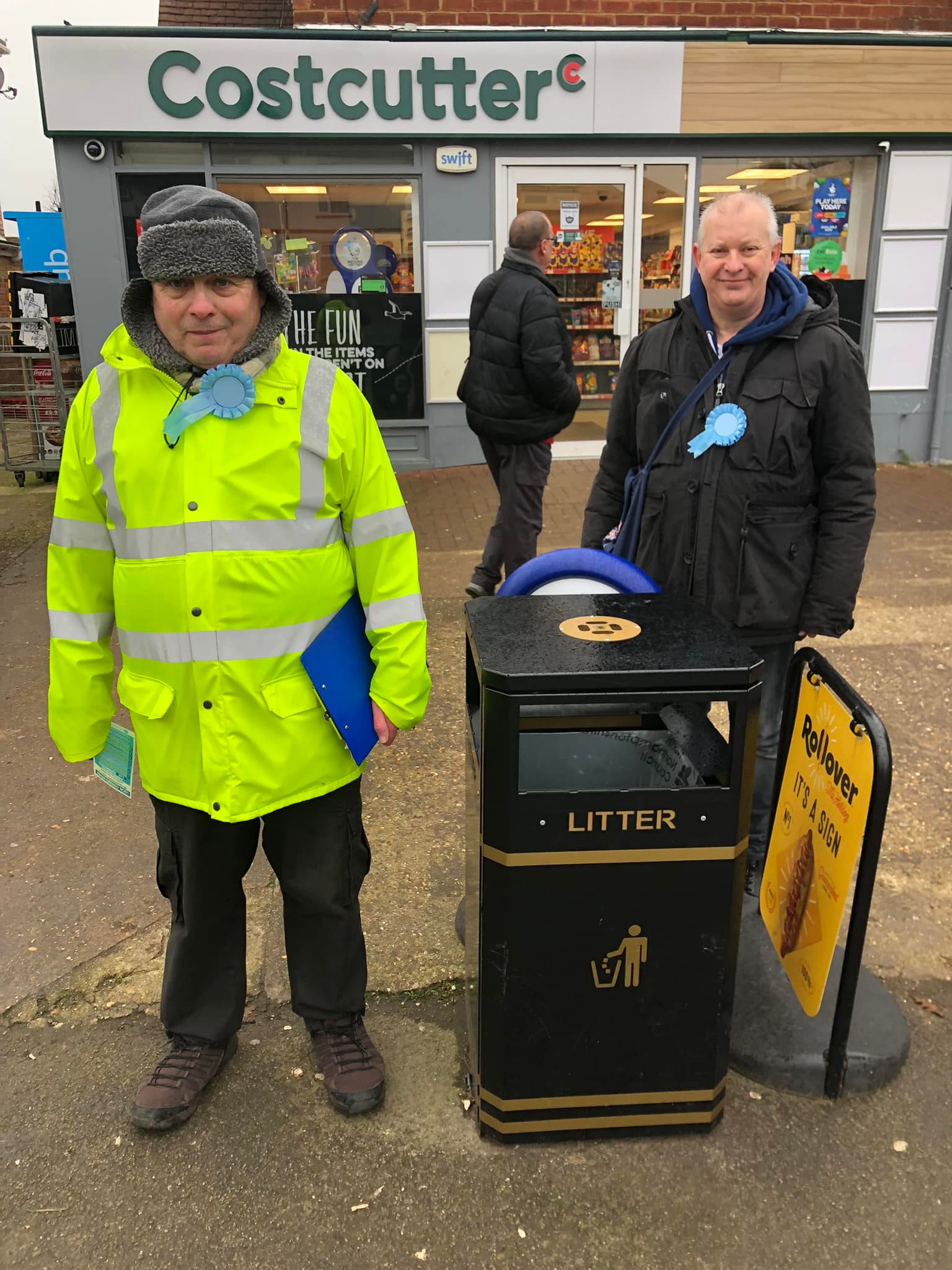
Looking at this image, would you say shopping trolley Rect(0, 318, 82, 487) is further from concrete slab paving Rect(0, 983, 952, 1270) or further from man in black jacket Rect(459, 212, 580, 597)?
concrete slab paving Rect(0, 983, 952, 1270)

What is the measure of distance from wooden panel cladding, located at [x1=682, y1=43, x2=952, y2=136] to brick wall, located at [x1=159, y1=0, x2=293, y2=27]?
495 centimetres

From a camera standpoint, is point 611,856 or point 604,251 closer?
point 611,856

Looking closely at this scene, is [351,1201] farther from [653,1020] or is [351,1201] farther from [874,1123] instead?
[874,1123]

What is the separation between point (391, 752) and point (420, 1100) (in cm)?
192

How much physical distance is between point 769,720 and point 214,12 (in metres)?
11.9

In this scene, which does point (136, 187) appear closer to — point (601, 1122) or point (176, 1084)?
point (176, 1084)

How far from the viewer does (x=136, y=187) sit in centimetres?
887

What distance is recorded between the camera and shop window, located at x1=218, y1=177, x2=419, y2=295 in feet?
30.1

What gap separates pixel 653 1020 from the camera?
217 centimetres

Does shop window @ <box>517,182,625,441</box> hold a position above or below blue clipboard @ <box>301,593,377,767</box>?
above

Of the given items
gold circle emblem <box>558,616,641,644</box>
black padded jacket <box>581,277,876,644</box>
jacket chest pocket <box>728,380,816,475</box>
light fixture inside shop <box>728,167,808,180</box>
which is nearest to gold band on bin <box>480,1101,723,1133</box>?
gold circle emblem <box>558,616,641,644</box>

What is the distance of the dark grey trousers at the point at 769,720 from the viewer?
298cm

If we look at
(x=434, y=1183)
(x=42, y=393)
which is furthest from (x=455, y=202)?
(x=434, y=1183)

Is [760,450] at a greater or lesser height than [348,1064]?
greater
